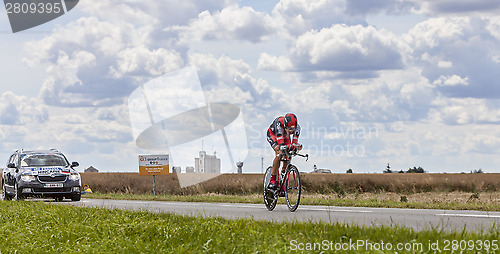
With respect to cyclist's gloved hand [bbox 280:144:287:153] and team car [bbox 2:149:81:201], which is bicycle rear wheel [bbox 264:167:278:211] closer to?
cyclist's gloved hand [bbox 280:144:287:153]

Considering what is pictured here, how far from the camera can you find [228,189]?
1344 inches

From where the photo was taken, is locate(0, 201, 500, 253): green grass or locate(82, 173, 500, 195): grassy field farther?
locate(82, 173, 500, 195): grassy field

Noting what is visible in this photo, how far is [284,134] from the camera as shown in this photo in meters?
13.2

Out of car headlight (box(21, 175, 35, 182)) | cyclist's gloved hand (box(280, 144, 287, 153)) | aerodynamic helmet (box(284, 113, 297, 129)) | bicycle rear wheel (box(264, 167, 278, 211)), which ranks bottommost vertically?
bicycle rear wheel (box(264, 167, 278, 211))

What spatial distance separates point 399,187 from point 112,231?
25.4 meters

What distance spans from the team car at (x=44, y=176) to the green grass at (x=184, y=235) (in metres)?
9.47

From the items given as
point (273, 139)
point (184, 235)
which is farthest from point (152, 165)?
point (184, 235)

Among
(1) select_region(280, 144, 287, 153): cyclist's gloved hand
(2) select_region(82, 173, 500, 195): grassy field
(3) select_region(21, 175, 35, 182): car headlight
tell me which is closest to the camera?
(1) select_region(280, 144, 287, 153): cyclist's gloved hand

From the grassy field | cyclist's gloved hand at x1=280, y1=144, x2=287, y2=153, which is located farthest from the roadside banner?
cyclist's gloved hand at x1=280, y1=144, x2=287, y2=153

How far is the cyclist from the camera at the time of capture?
1302 centimetres

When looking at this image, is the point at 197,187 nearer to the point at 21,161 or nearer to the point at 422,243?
the point at 21,161

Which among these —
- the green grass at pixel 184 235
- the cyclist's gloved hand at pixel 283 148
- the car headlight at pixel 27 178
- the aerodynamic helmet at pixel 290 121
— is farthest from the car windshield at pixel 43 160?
the aerodynamic helmet at pixel 290 121

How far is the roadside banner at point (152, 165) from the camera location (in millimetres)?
30736

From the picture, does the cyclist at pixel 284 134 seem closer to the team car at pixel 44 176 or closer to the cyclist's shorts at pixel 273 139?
the cyclist's shorts at pixel 273 139
